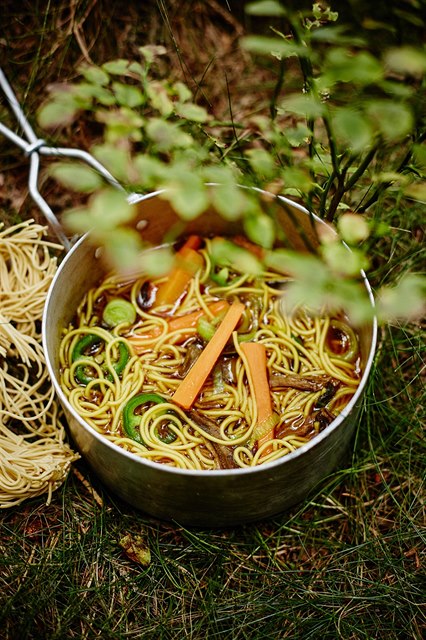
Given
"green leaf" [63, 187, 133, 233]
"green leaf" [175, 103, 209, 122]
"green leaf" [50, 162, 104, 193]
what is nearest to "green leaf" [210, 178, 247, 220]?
"green leaf" [63, 187, 133, 233]

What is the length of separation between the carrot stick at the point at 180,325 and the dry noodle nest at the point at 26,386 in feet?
1.37

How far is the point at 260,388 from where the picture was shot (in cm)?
277

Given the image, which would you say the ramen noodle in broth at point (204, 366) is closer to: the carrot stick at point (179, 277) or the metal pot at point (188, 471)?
the carrot stick at point (179, 277)

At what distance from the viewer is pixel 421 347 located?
9.71 feet

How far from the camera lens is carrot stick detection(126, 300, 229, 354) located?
2.96 m

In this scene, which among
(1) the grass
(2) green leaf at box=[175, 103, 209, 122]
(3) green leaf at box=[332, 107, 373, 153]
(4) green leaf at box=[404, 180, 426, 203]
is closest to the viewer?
(3) green leaf at box=[332, 107, 373, 153]

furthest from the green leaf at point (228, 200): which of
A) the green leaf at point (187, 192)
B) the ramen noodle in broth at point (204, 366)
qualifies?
the ramen noodle in broth at point (204, 366)

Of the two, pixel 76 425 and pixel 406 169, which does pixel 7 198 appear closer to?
pixel 76 425

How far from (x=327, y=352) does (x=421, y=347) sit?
42cm

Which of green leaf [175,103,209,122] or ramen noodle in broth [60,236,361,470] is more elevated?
green leaf [175,103,209,122]

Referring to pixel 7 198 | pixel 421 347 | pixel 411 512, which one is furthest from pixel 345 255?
pixel 7 198

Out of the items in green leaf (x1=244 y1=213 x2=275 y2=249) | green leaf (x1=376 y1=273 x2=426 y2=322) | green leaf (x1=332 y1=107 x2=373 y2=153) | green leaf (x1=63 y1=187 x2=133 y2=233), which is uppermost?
green leaf (x1=332 y1=107 x2=373 y2=153)

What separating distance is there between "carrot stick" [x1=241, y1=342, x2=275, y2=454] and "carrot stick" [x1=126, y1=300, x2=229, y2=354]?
266 millimetres

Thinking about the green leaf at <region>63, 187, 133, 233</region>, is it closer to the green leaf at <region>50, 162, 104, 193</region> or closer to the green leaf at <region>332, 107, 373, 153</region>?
the green leaf at <region>50, 162, 104, 193</region>
